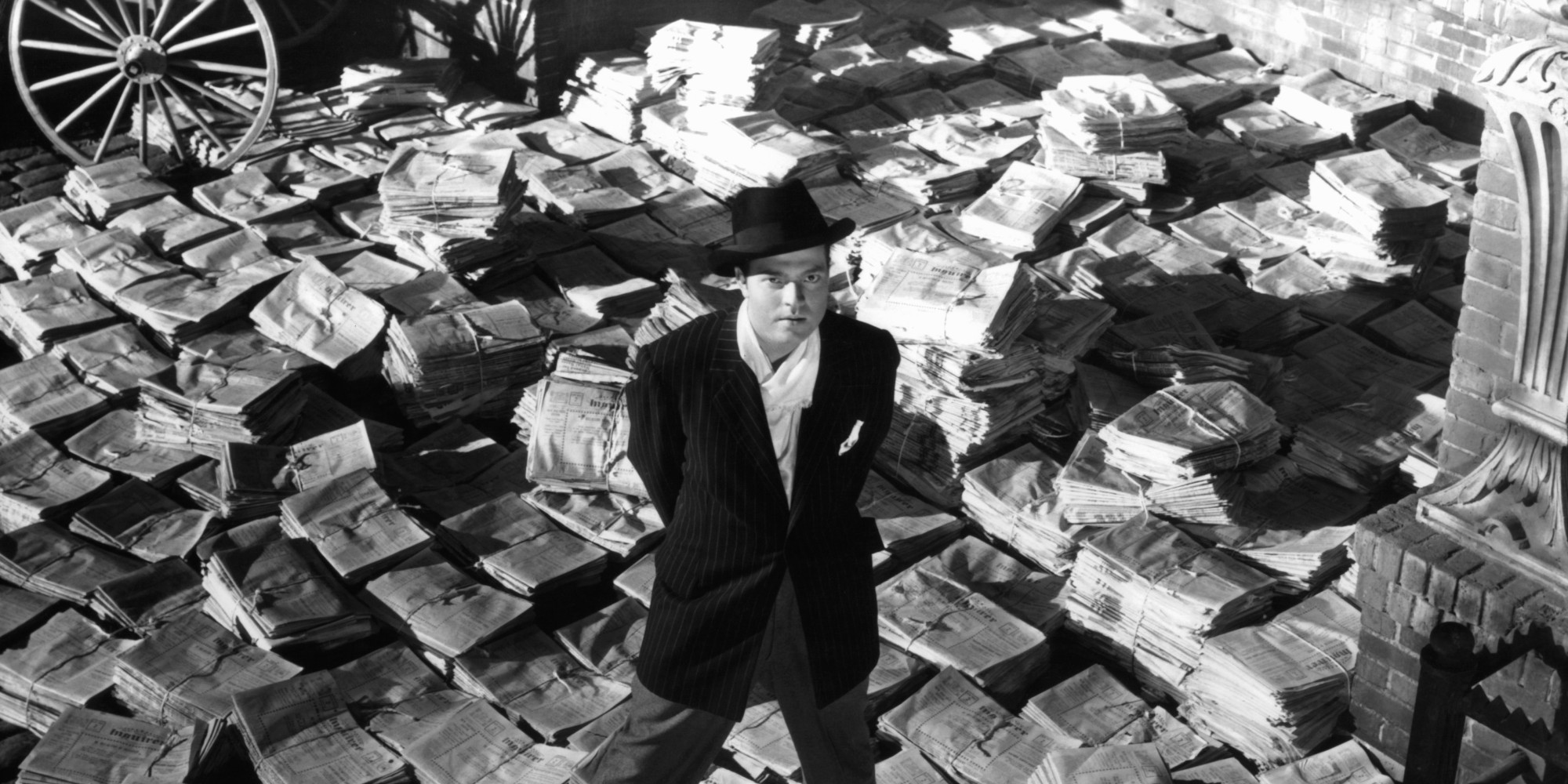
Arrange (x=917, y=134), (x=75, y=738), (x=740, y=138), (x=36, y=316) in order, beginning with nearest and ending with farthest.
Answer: (x=75, y=738) → (x=36, y=316) → (x=740, y=138) → (x=917, y=134)

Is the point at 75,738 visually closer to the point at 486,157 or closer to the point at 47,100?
the point at 486,157

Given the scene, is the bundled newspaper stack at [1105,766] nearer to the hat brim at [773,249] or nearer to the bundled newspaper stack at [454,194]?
the hat brim at [773,249]

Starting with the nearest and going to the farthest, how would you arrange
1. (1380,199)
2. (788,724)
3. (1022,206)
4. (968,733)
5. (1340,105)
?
(788,724)
(968,733)
(1380,199)
(1022,206)
(1340,105)

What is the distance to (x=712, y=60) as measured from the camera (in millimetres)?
8414

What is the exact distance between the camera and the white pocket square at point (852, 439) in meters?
3.84

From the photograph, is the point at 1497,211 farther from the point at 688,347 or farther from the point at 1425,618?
the point at 688,347

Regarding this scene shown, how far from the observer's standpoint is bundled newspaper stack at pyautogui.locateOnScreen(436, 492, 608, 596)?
5.45 m

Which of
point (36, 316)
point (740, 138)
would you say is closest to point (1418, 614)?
point (740, 138)

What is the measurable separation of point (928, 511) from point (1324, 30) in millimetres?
4937

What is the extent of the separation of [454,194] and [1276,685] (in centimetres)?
394

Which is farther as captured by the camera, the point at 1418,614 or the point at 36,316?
the point at 36,316

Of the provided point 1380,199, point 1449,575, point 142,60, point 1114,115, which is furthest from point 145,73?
point 1449,575

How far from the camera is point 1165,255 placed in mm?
7355

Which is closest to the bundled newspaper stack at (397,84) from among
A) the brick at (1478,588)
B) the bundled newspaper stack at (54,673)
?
the bundled newspaper stack at (54,673)
